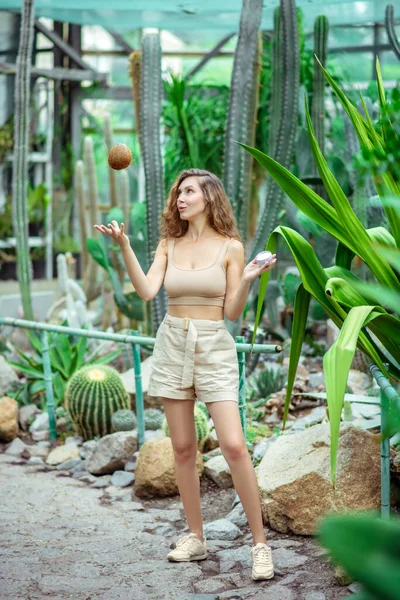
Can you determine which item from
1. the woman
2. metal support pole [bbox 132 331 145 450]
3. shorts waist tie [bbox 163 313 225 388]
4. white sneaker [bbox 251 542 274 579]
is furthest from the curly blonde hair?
metal support pole [bbox 132 331 145 450]

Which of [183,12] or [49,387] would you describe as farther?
[183,12]

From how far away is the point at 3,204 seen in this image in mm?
8570

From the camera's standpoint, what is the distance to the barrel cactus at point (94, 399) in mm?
4418

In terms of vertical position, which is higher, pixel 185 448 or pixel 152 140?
pixel 152 140

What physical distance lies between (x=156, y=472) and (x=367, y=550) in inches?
127

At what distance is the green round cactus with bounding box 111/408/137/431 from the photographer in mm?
4355

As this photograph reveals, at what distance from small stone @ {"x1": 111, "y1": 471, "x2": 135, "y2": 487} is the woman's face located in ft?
5.78

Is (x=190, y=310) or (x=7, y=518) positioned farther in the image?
(x=7, y=518)

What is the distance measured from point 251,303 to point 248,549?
3.08 m

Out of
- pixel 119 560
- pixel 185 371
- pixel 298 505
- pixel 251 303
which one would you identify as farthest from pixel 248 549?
pixel 251 303

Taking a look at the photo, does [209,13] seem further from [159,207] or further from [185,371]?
[185,371]

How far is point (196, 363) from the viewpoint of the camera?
2.54 m

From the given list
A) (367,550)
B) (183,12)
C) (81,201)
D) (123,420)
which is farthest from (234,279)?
(81,201)

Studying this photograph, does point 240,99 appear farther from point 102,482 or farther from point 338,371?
point 338,371
